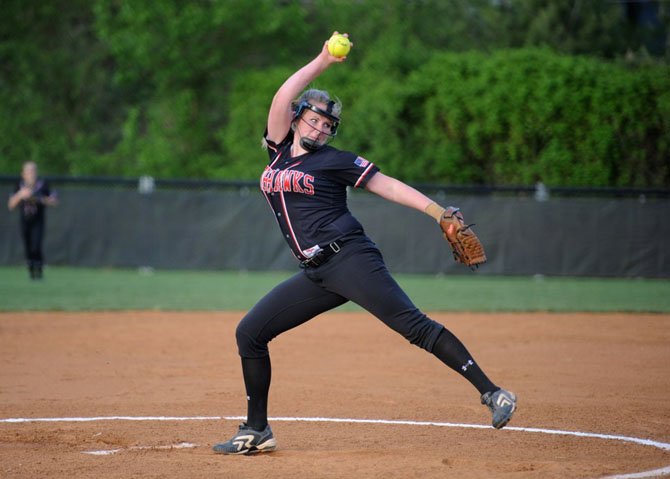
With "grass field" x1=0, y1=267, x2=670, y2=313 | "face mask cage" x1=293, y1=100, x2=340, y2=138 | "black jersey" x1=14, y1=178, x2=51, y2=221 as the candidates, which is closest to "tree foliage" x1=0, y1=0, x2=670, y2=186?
"grass field" x1=0, y1=267, x2=670, y2=313

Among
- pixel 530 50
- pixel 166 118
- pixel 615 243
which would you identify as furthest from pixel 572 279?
pixel 166 118

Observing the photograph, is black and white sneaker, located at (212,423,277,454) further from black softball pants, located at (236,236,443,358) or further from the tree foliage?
the tree foliage

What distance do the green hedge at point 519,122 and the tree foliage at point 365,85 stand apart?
0.11 feet

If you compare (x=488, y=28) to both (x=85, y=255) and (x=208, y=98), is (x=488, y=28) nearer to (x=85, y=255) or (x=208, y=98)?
(x=208, y=98)

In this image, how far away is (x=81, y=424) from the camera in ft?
20.6

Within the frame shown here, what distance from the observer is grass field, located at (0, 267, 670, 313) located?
13984 millimetres

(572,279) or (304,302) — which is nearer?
(304,302)

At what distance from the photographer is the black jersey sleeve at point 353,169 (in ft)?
16.9

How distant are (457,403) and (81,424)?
2680 millimetres

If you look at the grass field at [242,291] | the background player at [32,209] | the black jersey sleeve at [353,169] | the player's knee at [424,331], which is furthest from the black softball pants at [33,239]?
the player's knee at [424,331]

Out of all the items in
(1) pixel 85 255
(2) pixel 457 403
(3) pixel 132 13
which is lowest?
(1) pixel 85 255

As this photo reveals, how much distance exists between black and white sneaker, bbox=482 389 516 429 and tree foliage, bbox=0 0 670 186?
15.6 metres

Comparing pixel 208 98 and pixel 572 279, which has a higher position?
pixel 208 98

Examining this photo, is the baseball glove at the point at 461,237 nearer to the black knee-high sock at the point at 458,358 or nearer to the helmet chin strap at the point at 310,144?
the black knee-high sock at the point at 458,358
